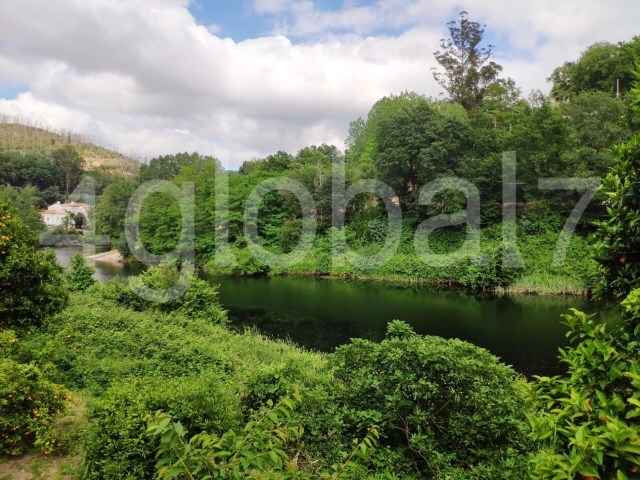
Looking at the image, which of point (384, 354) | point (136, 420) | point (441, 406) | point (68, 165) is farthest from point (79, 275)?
point (68, 165)

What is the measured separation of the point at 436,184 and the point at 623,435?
26634 mm

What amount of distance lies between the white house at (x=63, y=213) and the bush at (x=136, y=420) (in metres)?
59.1

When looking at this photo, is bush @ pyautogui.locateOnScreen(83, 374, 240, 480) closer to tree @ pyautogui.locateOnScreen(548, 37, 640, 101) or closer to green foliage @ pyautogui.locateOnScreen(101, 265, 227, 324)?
green foliage @ pyautogui.locateOnScreen(101, 265, 227, 324)

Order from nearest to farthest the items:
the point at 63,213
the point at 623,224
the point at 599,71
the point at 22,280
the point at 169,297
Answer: the point at 623,224
the point at 22,280
the point at 169,297
the point at 599,71
the point at 63,213

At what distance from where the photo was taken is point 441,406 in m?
4.91

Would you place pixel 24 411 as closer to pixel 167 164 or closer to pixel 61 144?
pixel 167 164

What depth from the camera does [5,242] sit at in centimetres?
683

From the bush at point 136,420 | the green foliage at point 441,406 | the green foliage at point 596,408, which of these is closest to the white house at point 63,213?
the bush at point 136,420

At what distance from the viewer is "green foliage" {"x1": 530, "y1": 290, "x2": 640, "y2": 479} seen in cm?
172

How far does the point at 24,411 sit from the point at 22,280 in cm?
294

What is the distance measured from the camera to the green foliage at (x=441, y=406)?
4613 millimetres

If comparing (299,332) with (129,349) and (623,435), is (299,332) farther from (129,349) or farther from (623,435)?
(623,435)

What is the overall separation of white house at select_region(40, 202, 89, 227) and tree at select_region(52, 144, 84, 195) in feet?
32.0

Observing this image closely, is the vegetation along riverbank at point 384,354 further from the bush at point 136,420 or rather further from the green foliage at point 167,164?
the green foliage at point 167,164
